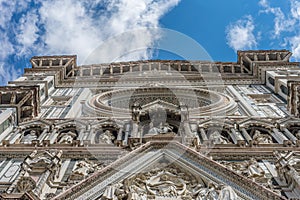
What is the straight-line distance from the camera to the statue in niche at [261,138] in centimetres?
1405

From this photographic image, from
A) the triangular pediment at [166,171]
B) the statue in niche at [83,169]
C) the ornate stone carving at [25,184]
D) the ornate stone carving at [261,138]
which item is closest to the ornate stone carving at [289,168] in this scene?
the triangular pediment at [166,171]

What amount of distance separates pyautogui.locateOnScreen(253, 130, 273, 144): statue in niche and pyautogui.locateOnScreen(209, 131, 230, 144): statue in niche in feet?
3.42

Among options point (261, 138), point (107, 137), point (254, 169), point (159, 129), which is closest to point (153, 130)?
point (159, 129)

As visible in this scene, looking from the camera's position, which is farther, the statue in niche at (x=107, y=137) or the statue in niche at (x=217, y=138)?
the statue in niche at (x=107, y=137)

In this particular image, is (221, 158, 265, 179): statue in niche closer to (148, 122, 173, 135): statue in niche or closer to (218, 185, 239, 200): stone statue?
(218, 185, 239, 200): stone statue

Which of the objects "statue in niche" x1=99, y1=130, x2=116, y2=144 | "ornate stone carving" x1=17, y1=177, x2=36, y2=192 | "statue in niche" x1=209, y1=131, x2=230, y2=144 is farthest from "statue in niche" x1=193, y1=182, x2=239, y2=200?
"statue in niche" x1=99, y1=130, x2=116, y2=144

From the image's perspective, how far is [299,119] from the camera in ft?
52.9

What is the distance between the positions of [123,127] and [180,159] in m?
5.44

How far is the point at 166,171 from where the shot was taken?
33.9 feet

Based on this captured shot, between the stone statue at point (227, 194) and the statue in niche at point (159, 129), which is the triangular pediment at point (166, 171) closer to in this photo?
the stone statue at point (227, 194)

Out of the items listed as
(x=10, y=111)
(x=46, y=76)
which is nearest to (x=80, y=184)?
(x=10, y=111)

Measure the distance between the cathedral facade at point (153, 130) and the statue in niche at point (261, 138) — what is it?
39mm

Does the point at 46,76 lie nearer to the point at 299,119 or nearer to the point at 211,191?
the point at 299,119

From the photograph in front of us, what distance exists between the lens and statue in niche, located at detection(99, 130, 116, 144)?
47.3 ft
